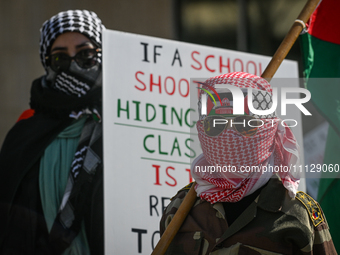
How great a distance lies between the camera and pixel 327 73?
3.18m

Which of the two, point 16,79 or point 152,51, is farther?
point 16,79

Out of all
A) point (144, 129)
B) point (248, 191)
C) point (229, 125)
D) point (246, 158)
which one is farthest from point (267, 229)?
point (144, 129)

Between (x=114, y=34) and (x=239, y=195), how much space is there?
1.43m

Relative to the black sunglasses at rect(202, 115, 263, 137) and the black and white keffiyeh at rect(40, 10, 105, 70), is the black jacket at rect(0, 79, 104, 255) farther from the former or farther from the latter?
the black sunglasses at rect(202, 115, 263, 137)

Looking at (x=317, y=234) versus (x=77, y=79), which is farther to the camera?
(x=77, y=79)

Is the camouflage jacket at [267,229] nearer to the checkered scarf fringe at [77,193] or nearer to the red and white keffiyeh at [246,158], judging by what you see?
the red and white keffiyeh at [246,158]

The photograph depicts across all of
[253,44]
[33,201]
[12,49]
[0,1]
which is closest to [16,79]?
[12,49]

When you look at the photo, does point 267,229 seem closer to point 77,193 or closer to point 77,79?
point 77,193

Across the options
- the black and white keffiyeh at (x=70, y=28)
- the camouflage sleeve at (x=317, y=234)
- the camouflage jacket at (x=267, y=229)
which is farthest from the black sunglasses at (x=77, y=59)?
the camouflage sleeve at (x=317, y=234)

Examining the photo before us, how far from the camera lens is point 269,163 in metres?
2.15

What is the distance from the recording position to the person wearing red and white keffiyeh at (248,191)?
2.02 m

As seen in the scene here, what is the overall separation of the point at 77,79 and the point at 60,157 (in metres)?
0.50

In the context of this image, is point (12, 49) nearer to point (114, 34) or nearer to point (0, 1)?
point (0, 1)

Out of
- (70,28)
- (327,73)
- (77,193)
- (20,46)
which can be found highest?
(20,46)
